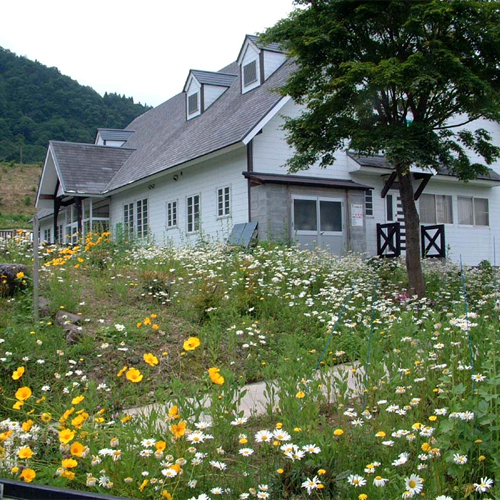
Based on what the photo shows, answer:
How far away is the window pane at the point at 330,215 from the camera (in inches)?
663

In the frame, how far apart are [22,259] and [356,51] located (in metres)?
6.63

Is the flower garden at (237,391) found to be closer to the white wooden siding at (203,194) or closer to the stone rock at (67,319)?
the stone rock at (67,319)

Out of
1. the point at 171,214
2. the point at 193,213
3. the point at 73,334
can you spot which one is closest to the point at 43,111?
the point at 171,214

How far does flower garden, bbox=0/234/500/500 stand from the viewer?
3.11 m

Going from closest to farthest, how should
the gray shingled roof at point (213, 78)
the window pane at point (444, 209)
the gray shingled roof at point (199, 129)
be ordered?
the gray shingled roof at point (199, 129)
the window pane at point (444, 209)
the gray shingled roof at point (213, 78)

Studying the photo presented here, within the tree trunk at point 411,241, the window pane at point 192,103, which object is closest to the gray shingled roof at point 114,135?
the window pane at point 192,103

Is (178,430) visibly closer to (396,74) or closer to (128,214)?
(396,74)

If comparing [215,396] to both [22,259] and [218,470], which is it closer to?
[218,470]

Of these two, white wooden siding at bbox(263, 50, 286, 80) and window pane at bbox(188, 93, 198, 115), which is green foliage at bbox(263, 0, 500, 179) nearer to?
white wooden siding at bbox(263, 50, 286, 80)

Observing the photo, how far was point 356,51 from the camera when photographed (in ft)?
34.8

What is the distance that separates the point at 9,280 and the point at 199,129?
13210mm

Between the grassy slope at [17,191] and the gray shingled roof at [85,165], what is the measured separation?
2093 cm

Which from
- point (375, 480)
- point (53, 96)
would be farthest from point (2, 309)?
point (53, 96)

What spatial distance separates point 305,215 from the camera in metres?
16.6
